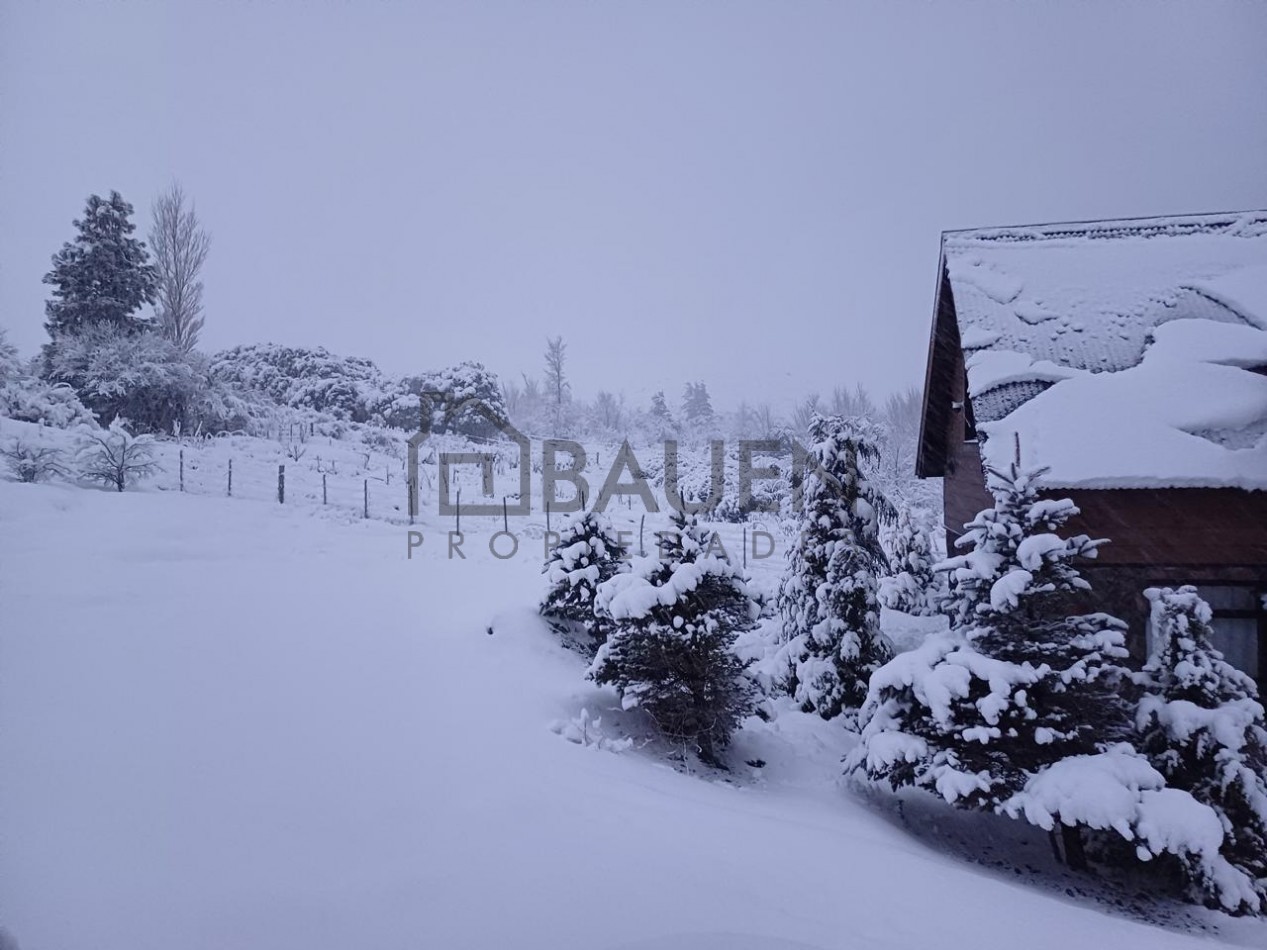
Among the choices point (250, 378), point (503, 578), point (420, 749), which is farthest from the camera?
point (250, 378)

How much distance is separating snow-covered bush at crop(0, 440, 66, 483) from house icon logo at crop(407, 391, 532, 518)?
22.0 feet

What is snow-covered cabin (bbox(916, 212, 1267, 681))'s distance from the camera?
7008mm

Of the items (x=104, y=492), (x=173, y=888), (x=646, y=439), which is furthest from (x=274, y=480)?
(x=646, y=439)

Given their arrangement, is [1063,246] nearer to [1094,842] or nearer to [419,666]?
[1094,842]

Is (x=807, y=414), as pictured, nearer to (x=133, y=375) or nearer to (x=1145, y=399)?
(x=1145, y=399)

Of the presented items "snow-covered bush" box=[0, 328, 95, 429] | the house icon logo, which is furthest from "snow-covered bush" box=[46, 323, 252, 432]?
the house icon logo

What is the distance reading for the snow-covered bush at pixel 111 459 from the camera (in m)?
10.6

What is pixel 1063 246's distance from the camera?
9.79m

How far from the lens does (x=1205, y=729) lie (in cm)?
511

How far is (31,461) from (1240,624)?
57.1ft

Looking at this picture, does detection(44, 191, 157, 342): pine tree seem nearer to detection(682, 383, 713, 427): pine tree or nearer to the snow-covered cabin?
the snow-covered cabin

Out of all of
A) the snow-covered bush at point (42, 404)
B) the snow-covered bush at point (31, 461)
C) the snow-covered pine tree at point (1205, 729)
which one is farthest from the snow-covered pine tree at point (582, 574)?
the snow-covered bush at point (42, 404)

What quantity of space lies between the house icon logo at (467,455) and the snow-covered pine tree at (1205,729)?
13.2m

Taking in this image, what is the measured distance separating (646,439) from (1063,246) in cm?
3296
